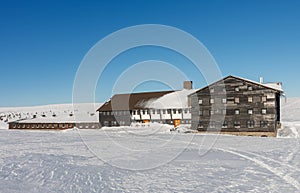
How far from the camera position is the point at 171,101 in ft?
202

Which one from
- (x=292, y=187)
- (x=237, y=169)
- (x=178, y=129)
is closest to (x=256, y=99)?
(x=178, y=129)

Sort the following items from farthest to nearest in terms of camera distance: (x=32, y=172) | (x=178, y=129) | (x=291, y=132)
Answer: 1. (x=178, y=129)
2. (x=291, y=132)
3. (x=32, y=172)

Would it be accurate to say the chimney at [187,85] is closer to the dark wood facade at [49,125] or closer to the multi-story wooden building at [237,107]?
the multi-story wooden building at [237,107]

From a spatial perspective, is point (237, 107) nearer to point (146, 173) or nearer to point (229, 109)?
point (229, 109)

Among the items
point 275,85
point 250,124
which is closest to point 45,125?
point 250,124

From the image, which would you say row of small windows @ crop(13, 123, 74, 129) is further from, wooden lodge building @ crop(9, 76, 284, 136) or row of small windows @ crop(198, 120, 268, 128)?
row of small windows @ crop(198, 120, 268, 128)

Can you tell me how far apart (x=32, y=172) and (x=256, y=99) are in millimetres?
40619

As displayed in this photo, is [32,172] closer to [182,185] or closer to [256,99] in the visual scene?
[182,185]

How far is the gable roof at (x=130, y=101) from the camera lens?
64875mm

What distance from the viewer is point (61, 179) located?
10.8 m

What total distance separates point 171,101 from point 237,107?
1750 cm

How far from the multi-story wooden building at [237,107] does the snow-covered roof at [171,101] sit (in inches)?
352

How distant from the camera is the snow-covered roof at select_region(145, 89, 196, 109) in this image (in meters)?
59.6

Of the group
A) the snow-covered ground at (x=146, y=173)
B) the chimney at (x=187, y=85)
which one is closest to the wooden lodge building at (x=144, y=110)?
the chimney at (x=187, y=85)
